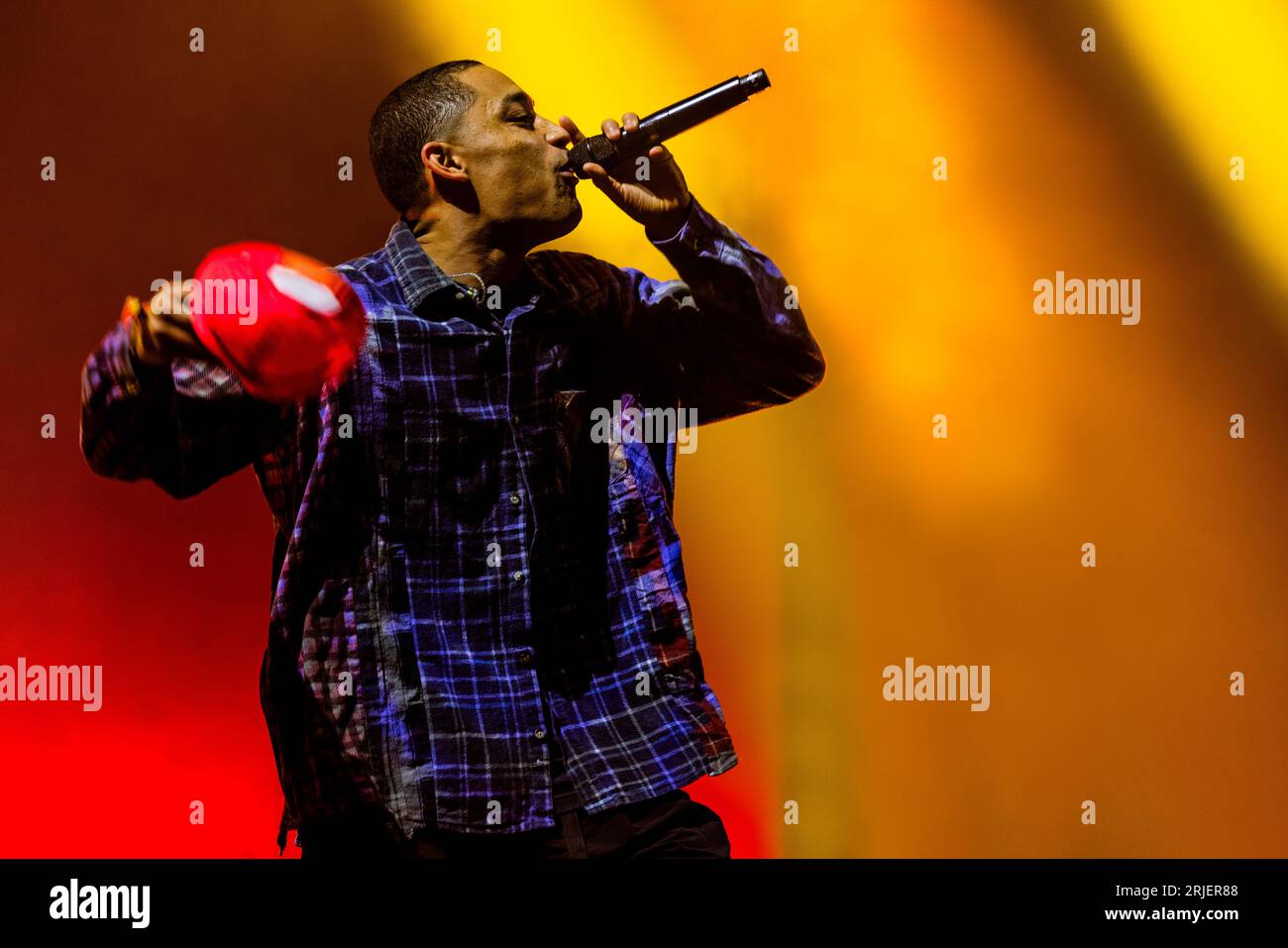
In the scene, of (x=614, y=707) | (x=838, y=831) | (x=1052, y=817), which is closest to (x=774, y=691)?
(x=838, y=831)

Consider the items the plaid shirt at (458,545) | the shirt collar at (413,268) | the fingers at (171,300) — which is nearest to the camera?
the fingers at (171,300)

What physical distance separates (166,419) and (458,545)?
1.28 ft

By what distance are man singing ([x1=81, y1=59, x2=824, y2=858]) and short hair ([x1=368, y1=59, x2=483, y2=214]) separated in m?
0.03

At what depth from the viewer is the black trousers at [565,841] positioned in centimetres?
178

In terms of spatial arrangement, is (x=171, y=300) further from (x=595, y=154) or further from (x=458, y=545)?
(x=595, y=154)

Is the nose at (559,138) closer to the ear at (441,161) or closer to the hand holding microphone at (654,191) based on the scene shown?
the hand holding microphone at (654,191)

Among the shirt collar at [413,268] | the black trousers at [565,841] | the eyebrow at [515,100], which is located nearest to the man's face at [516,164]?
the eyebrow at [515,100]

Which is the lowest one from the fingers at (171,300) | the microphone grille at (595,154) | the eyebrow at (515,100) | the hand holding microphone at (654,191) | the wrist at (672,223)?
the fingers at (171,300)

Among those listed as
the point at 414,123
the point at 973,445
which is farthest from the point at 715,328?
the point at 973,445

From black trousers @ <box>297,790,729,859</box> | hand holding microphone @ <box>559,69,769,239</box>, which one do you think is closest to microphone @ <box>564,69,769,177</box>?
hand holding microphone @ <box>559,69,769,239</box>

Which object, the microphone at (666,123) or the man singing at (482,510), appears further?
the microphone at (666,123)

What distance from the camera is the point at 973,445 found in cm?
288

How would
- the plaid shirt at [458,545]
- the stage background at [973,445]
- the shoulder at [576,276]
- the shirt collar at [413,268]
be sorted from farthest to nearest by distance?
the stage background at [973,445], the shoulder at [576,276], the shirt collar at [413,268], the plaid shirt at [458,545]

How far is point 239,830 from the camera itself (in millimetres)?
2695
